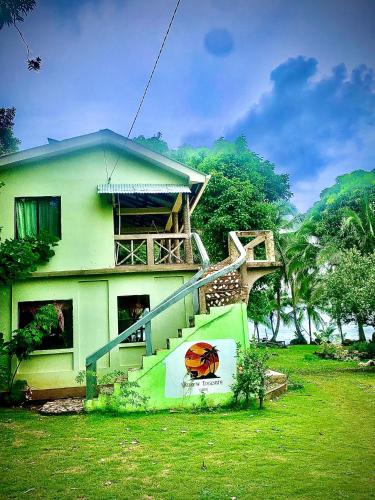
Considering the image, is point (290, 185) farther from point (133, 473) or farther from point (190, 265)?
point (133, 473)

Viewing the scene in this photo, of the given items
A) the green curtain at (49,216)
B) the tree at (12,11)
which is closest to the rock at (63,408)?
the green curtain at (49,216)

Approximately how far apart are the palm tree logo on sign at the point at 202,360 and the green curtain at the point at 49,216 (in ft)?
19.2

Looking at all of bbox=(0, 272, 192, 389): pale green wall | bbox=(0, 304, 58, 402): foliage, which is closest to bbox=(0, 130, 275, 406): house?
bbox=(0, 272, 192, 389): pale green wall

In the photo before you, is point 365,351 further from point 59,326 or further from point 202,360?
point 59,326

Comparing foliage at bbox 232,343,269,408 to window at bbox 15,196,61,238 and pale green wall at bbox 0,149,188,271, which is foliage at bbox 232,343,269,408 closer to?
pale green wall at bbox 0,149,188,271

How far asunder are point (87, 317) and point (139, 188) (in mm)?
4033

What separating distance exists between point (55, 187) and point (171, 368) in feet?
22.4

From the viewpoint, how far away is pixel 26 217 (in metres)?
12.6

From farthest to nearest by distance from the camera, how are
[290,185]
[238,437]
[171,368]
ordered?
1. [290,185]
2. [171,368]
3. [238,437]

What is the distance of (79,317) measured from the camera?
11883 mm

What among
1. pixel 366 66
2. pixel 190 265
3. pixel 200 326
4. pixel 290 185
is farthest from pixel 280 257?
→ pixel 200 326

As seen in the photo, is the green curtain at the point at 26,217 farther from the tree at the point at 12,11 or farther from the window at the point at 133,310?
the tree at the point at 12,11

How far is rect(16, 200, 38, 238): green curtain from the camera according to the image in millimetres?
12500

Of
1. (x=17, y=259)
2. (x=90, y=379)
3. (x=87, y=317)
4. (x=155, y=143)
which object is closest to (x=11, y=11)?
(x=17, y=259)
